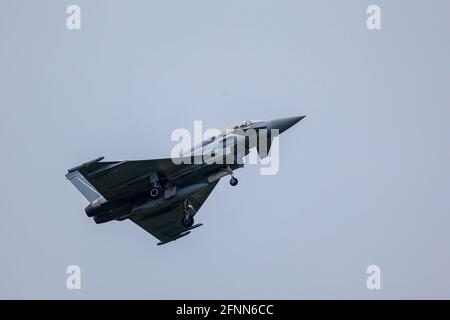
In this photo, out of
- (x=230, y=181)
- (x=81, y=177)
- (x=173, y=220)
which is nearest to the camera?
(x=230, y=181)

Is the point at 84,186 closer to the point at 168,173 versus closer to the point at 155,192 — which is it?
the point at 155,192

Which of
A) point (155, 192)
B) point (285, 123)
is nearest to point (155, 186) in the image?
point (155, 192)

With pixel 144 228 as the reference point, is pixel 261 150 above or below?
above

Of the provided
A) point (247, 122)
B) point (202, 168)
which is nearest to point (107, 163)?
point (202, 168)

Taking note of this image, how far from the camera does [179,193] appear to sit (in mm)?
36562

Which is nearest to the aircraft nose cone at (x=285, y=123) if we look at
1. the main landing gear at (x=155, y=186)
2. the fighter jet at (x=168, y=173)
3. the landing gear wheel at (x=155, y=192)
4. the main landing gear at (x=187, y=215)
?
the fighter jet at (x=168, y=173)

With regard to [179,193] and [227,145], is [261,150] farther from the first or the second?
[179,193]

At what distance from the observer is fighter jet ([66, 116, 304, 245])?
118ft

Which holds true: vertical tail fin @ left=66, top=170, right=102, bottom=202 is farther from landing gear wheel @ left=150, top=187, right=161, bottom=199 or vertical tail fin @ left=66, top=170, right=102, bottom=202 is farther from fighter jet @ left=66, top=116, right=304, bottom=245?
landing gear wheel @ left=150, top=187, right=161, bottom=199

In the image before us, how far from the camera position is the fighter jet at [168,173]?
118 feet

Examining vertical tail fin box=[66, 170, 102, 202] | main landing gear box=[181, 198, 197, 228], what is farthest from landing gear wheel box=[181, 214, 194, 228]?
vertical tail fin box=[66, 170, 102, 202]

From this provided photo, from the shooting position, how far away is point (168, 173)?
36.3 m

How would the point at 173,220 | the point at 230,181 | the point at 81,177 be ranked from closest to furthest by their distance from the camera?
the point at 230,181 < the point at 81,177 < the point at 173,220

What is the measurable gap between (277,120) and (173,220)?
25.9 ft
